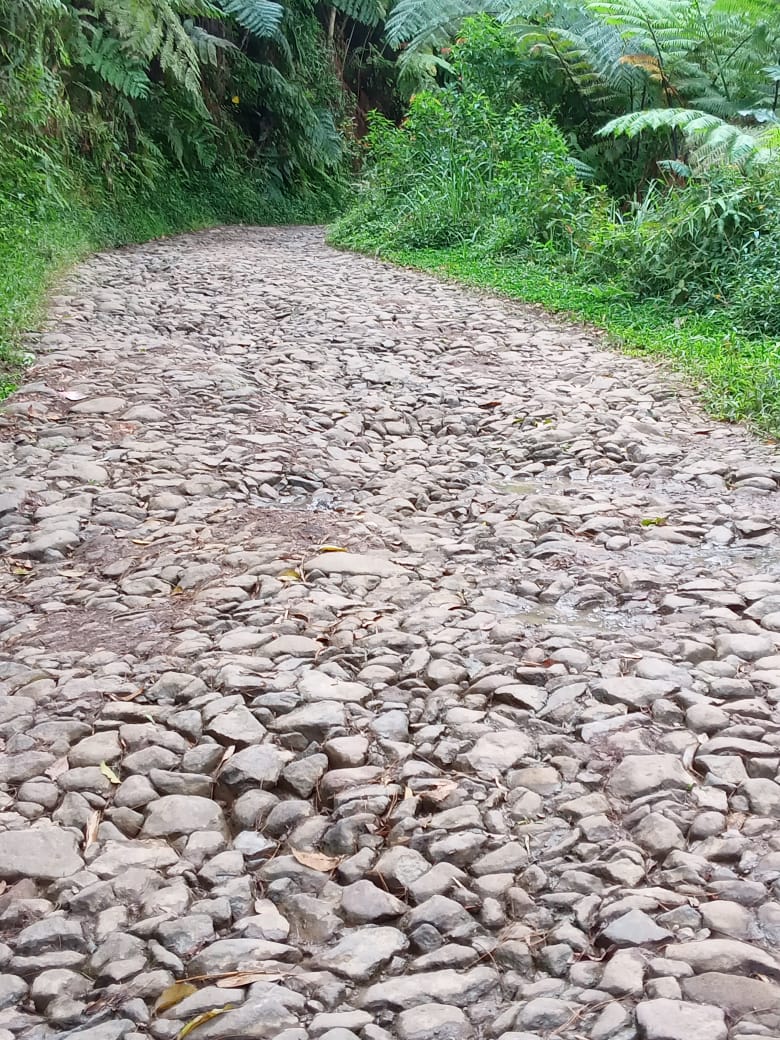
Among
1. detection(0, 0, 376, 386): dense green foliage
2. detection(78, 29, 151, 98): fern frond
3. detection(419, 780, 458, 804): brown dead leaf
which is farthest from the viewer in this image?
detection(78, 29, 151, 98): fern frond

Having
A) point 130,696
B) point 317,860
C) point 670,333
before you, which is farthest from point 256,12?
point 317,860

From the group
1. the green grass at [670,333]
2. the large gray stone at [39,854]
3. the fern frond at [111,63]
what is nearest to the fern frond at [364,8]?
the fern frond at [111,63]

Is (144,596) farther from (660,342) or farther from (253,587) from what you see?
(660,342)

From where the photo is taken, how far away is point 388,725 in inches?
90.0

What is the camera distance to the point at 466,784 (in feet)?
6.82

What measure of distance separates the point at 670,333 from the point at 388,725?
13.4 ft

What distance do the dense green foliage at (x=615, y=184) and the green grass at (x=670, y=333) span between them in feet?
0.05

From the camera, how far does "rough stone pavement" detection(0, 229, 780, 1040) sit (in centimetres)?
161

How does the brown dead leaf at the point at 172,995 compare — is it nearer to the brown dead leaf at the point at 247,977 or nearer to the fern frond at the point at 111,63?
the brown dead leaf at the point at 247,977

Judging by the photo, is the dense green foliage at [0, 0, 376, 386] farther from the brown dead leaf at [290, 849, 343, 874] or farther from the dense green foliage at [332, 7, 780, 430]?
the brown dead leaf at [290, 849, 343, 874]

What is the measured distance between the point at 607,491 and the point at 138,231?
7.94 metres

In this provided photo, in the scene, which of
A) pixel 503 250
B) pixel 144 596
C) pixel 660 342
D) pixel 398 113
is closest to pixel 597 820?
pixel 144 596

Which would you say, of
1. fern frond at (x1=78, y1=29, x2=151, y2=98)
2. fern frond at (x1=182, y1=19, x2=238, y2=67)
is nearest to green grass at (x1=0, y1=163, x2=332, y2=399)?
fern frond at (x1=78, y1=29, x2=151, y2=98)

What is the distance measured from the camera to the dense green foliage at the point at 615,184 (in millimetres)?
5938
